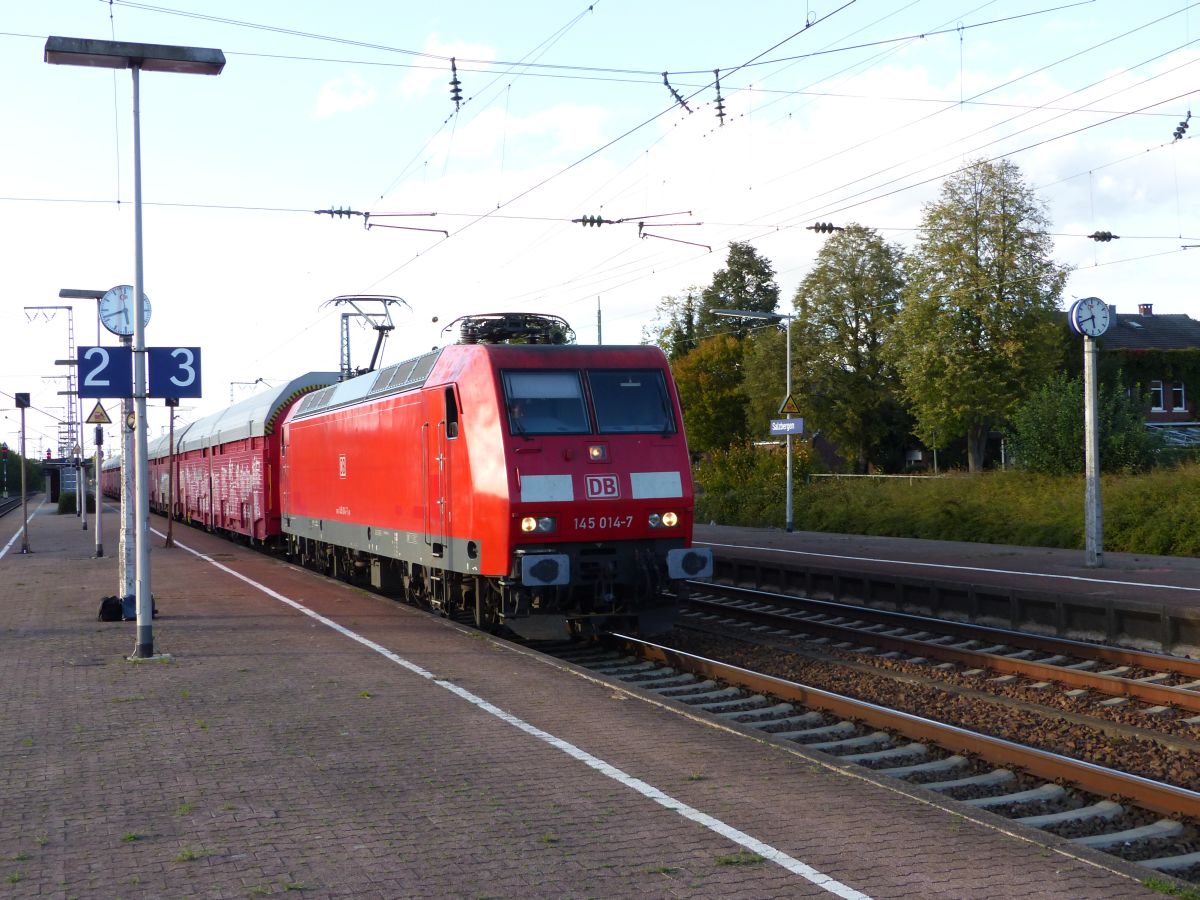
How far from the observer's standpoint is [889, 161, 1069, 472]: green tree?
5122 cm

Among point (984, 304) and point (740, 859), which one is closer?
point (740, 859)

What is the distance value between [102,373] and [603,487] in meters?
5.28

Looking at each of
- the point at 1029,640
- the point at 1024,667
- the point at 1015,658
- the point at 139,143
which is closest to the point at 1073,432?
the point at 1029,640

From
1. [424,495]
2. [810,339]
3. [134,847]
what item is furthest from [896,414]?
[134,847]

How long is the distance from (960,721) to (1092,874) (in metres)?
4.51

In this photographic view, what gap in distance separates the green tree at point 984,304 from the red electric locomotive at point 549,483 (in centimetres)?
4029

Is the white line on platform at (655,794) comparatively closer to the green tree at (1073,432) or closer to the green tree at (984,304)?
the green tree at (1073,432)

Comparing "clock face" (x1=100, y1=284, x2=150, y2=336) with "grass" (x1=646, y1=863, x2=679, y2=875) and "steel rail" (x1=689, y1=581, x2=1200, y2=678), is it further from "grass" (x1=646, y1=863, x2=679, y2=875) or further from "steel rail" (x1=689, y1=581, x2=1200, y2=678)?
"grass" (x1=646, y1=863, x2=679, y2=875)

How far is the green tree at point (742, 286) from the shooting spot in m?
90.8

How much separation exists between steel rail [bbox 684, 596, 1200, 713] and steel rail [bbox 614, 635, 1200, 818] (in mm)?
2502

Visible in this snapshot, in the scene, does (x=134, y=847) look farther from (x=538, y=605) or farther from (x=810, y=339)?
(x=810, y=339)

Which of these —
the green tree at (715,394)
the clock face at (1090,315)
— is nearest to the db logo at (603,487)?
the clock face at (1090,315)

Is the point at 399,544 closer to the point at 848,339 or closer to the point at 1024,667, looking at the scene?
the point at 1024,667

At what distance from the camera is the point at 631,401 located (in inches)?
522
